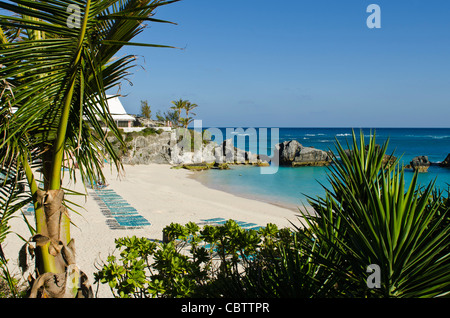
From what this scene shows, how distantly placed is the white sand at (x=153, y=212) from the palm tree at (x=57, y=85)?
0.64 meters

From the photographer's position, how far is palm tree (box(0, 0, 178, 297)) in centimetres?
215

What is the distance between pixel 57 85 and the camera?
2402 millimetres

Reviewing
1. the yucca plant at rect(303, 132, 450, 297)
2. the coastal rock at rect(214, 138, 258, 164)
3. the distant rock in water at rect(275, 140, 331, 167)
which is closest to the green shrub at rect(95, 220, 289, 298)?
the yucca plant at rect(303, 132, 450, 297)

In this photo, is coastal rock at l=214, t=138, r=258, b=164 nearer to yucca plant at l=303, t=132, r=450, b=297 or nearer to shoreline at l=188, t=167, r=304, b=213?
shoreline at l=188, t=167, r=304, b=213

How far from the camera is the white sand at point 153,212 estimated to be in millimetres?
9945

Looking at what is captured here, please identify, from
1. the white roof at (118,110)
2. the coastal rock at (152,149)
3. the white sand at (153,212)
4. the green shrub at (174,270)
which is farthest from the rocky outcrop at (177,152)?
the green shrub at (174,270)

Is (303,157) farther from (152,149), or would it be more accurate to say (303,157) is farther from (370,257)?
(370,257)

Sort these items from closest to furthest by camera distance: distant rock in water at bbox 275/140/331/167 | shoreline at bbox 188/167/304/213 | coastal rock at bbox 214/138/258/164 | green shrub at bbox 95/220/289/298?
green shrub at bbox 95/220/289/298 → shoreline at bbox 188/167/304/213 → coastal rock at bbox 214/138/258/164 → distant rock in water at bbox 275/140/331/167

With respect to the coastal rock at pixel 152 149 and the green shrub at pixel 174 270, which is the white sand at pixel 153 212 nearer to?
the green shrub at pixel 174 270

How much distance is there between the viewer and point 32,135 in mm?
2754

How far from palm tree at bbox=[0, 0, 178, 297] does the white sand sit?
641mm
